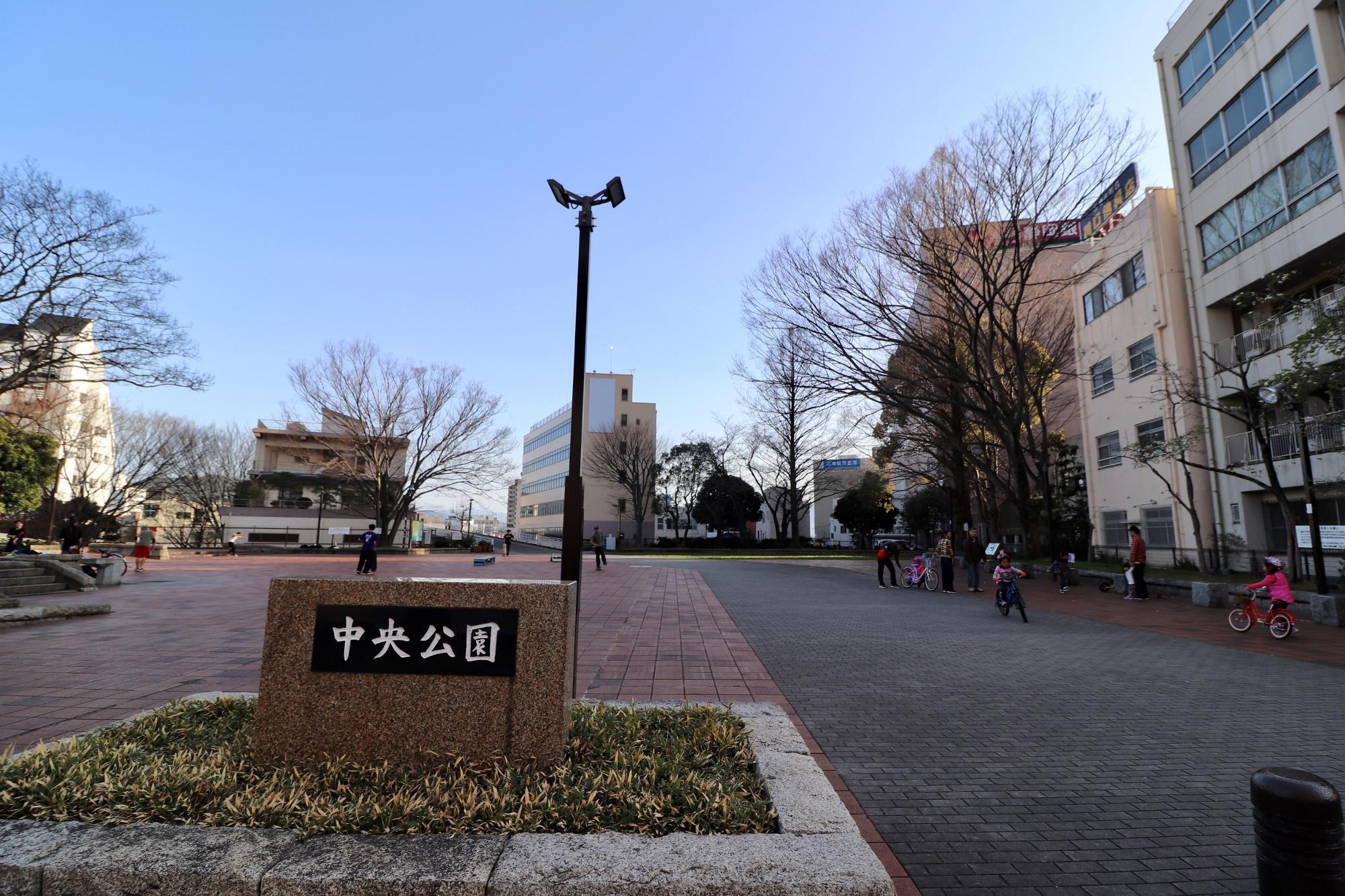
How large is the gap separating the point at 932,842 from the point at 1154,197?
86.7ft

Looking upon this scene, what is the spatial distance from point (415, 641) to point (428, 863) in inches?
57.9

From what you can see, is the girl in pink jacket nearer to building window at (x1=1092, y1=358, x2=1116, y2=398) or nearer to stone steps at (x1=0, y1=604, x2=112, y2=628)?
building window at (x1=1092, y1=358, x2=1116, y2=398)

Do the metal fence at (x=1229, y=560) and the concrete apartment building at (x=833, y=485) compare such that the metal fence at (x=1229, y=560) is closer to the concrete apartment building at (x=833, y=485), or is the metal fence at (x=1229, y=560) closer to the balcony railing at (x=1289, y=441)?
the balcony railing at (x=1289, y=441)

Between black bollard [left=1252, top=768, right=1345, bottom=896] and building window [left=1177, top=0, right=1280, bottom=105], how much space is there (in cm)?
2423

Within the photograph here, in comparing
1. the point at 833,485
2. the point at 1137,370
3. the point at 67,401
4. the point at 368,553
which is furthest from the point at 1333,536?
the point at 67,401

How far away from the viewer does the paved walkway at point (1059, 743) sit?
3084 millimetres

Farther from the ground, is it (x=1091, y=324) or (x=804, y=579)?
(x=1091, y=324)

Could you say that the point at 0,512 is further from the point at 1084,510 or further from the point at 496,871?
the point at 1084,510

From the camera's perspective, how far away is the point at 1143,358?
23.1 meters

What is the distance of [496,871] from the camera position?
2545 millimetres

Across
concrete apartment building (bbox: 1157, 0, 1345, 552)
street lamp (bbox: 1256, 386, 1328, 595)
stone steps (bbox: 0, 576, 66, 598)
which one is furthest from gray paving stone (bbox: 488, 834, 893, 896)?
concrete apartment building (bbox: 1157, 0, 1345, 552)

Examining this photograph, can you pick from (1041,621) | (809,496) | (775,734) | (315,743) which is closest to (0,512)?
(315,743)

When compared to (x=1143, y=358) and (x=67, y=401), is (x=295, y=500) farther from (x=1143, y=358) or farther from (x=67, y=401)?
(x=1143, y=358)

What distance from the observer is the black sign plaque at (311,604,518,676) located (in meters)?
3.83
